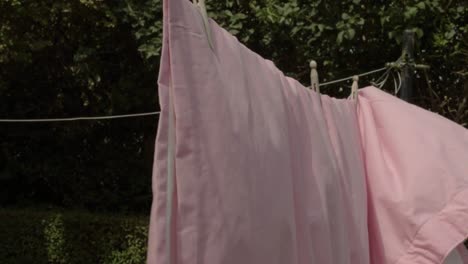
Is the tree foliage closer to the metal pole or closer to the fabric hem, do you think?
the metal pole

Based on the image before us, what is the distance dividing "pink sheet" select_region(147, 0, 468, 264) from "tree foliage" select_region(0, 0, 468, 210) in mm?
1486

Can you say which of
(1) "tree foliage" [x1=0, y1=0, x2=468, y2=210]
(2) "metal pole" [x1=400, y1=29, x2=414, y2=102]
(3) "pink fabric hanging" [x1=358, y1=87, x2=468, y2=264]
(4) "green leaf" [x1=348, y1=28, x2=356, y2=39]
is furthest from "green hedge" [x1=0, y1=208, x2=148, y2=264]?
(3) "pink fabric hanging" [x1=358, y1=87, x2=468, y2=264]

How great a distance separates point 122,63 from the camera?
471 centimetres

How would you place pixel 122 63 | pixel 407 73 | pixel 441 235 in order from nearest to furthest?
pixel 441 235 → pixel 407 73 → pixel 122 63

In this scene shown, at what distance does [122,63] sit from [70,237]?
1247 mm

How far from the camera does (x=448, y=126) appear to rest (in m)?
1.75

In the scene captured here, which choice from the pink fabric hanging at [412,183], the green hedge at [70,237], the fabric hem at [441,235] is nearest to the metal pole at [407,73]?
the pink fabric hanging at [412,183]

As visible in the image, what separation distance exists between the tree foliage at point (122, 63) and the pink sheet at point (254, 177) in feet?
4.88

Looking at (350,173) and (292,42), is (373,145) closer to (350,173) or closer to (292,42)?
(350,173)

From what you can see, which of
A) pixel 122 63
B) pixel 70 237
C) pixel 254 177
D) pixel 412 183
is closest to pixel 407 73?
pixel 412 183

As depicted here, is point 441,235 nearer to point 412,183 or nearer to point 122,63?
point 412,183

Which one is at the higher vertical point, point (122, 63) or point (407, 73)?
point (122, 63)

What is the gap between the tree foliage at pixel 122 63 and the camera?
9.95ft

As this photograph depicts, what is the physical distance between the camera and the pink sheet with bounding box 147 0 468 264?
0.90 meters
